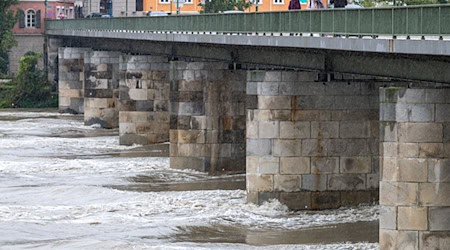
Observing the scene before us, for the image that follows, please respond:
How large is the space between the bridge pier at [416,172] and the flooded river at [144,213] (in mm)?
3597

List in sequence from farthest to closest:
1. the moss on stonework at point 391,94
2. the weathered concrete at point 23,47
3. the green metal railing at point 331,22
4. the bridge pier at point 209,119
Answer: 1. the weathered concrete at point 23,47
2. the bridge pier at point 209,119
3. the moss on stonework at point 391,94
4. the green metal railing at point 331,22

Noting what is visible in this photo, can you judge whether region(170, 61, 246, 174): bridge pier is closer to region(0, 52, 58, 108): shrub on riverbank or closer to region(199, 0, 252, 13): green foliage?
→ region(0, 52, 58, 108): shrub on riverbank

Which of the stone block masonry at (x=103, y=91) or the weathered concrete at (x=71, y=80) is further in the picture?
the weathered concrete at (x=71, y=80)

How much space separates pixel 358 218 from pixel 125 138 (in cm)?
3062

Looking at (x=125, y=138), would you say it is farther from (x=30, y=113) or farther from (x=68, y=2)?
(x=68, y=2)

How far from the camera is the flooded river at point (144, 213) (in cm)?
3881

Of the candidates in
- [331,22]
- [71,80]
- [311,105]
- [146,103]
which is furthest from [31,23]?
[331,22]

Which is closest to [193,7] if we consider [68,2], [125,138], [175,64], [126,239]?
[68,2]

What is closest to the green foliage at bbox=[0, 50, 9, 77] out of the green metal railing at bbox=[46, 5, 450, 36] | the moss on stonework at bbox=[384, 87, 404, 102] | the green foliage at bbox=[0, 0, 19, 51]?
the green foliage at bbox=[0, 0, 19, 51]

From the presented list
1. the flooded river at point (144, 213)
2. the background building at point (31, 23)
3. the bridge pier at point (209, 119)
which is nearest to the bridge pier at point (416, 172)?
the flooded river at point (144, 213)

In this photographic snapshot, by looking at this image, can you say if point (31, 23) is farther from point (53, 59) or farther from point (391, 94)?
point (391, 94)

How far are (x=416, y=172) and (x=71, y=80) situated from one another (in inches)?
2706

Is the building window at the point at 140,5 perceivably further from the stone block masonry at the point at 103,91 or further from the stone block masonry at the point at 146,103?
the stone block masonry at the point at 146,103

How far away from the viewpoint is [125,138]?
236 ft
